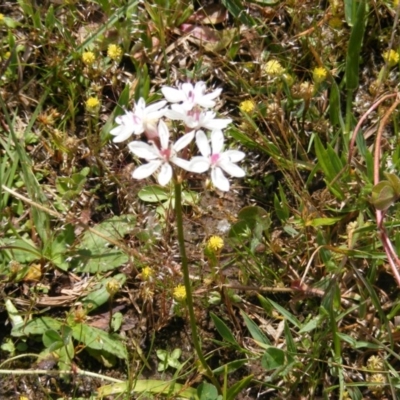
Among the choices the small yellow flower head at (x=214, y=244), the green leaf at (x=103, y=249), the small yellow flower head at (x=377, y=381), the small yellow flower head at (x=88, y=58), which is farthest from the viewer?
the small yellow flower head at (x=88, y=58)

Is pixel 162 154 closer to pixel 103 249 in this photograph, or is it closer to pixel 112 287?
pixel 112 287

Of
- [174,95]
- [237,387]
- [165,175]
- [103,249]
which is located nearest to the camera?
[165,175]

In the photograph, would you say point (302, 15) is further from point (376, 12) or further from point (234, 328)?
point (234, 328)

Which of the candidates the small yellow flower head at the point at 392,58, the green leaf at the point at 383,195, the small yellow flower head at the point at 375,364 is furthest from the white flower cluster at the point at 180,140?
the small yellow flower head at the point at 392,58

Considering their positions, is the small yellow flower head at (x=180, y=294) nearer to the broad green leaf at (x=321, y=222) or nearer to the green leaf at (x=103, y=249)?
the green leaf at (x=103, y=249)

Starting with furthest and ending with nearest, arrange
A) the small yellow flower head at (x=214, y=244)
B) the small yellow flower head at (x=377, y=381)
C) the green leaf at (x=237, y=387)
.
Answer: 1. the small yellow flower head at (x=214, y=244)
2. the small yellow flower head at (x=377, y=381)
3. the green leaf at (x=237, y=387)

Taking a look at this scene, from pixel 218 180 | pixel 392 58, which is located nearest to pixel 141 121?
pixel 218 180
